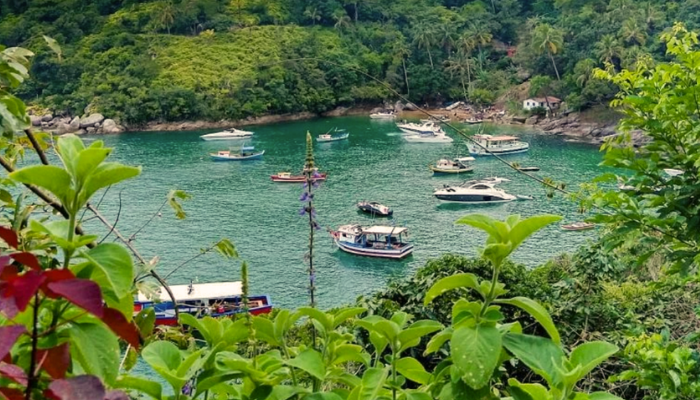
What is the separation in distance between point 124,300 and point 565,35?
30255 millimetres

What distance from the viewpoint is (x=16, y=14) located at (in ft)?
108

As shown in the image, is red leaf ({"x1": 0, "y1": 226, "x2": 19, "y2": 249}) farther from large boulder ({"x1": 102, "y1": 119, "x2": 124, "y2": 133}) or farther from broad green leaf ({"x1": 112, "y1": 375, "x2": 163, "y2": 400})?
large boulder ({"x1": 102, "y1": 119, "x2": 124, "y2": 133})

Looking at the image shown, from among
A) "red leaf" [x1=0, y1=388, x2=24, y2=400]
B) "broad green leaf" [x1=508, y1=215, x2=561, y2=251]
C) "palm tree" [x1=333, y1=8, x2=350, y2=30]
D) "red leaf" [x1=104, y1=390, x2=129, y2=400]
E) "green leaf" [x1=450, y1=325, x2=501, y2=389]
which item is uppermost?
"palm tree" [x1=333, y1=8, x2=350, y2=30]

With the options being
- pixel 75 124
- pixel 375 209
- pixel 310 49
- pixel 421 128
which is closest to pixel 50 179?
pixel 375 209

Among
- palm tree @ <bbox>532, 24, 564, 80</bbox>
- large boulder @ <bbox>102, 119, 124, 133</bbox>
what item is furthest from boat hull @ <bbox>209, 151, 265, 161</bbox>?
palm tree @ <bbox>532, 24, 564, 80</bbox>

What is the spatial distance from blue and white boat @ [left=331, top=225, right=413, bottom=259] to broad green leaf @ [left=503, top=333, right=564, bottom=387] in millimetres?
11447

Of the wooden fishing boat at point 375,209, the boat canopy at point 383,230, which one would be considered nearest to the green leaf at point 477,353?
the boat canopy at point 383,230

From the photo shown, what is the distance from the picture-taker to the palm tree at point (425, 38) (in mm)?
31766

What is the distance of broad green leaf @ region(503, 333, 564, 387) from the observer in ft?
1.77

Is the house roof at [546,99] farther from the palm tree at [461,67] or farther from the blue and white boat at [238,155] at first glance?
the blue and white boat at [238,155]

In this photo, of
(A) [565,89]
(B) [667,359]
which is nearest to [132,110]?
(A) [565,89]

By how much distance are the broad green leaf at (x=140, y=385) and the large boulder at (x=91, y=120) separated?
26823 millimetres

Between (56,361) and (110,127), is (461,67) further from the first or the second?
(56,361)

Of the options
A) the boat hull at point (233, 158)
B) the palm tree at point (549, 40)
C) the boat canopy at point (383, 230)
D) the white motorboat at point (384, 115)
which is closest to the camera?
the boat canopy at point (383, 230)
